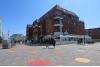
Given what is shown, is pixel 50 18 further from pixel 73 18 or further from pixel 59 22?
pixel 73 18

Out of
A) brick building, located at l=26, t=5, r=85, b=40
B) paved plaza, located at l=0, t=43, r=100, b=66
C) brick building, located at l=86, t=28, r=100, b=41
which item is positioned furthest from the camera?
brick building, located at l=86, t=28, r=100, b=41

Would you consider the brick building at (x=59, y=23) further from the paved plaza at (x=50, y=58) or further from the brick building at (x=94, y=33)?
the paved plaza at (x=50, y=58)

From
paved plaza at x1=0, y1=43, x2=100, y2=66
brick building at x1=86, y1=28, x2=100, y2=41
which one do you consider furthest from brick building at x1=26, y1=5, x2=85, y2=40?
paved plaza at x1=0, y1=43, x2=100, y2=66

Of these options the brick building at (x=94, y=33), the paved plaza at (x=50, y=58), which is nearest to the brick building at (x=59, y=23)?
the brick building at (x=94, y=33)

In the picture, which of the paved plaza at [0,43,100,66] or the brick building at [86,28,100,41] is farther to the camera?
the brick building at [86,28,100,41]

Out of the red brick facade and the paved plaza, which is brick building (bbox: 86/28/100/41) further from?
the paved plaza

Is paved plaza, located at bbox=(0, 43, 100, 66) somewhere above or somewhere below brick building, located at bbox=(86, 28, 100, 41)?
below

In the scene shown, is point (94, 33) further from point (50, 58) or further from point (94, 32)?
point (50, 58)

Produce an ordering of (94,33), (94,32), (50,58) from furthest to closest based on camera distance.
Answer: (94,32)
(94,33)
(50,58)

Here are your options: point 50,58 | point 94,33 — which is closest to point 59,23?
point 94,33

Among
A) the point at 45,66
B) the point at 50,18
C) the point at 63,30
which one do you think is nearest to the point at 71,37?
the point at 63,30

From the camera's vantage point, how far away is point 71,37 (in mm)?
67375

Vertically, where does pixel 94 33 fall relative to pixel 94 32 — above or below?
below

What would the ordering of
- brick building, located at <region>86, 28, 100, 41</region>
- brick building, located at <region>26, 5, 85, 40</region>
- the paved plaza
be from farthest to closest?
brick building, located at <region>86, 28, 100, 41</region>
brick building, located at <region>26, 5, 85, 40</region>
the paved plaza
